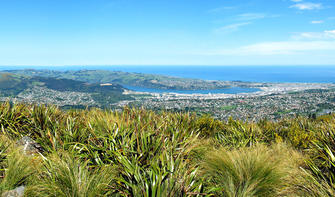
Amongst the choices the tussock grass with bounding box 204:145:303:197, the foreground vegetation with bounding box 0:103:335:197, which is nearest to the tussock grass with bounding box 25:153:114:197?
the foreground vegetation with bounding box 0:103:335:197

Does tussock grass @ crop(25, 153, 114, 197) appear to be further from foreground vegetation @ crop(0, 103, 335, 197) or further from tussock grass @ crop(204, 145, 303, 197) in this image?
tussock grass @ crop(204, 145, 303, 197)

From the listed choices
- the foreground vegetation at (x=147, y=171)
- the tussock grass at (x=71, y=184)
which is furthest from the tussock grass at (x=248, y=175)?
the tussock grass at (x=71, y=184)

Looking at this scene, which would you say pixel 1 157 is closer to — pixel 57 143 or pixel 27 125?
pixel 57 143

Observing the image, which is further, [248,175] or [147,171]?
[248,175]

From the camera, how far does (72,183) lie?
3.09 m

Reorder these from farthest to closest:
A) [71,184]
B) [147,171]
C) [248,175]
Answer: [248,175], [147,171], [71,184]

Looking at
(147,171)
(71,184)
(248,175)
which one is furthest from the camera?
(248,175)

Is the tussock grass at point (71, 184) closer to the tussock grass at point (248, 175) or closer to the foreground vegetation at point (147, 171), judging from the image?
the foreground vegetation at point (147, 171)

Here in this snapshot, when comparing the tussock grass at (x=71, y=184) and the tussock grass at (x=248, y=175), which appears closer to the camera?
the tussock grass at (x=71, y=184)

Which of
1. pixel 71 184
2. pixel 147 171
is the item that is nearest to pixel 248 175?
pixel 147 171

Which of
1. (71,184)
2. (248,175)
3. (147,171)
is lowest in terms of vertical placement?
(248,175)

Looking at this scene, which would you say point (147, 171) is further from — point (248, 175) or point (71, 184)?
point (248, 175)

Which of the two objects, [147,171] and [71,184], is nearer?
[71,184]

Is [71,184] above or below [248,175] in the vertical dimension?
above
